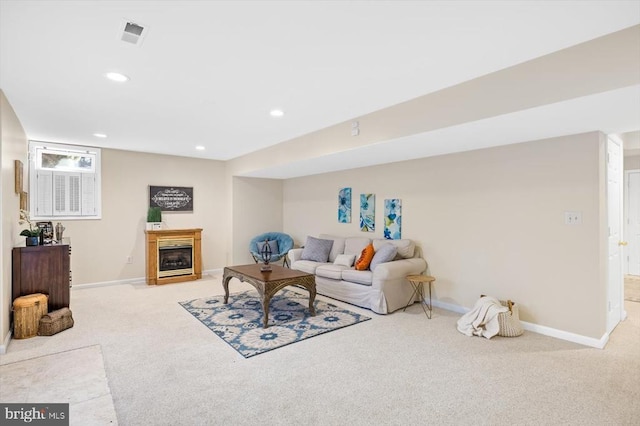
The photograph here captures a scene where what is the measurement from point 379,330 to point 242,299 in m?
2.16

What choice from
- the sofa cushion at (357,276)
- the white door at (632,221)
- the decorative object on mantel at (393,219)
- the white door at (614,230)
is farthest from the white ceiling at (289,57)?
the white door at (632,221)

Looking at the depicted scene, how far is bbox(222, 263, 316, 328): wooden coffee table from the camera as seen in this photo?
3.78m

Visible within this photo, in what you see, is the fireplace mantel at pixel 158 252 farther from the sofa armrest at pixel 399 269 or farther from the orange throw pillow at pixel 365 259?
the sofa armrest at pixel 399 269

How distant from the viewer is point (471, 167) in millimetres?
4215

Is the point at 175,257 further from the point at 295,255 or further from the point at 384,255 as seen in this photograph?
the point at 384,255

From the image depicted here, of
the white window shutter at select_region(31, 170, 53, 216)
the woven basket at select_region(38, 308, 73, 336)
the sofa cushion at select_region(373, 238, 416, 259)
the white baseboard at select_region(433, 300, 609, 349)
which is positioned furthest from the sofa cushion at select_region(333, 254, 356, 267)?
the white window shutter at select_region(31, 170, 53, 216)

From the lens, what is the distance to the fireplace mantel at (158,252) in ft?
19.7

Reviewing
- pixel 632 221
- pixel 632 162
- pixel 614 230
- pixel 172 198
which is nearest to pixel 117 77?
pixel 172 198

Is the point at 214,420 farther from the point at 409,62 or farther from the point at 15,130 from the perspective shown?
the point at 15,130

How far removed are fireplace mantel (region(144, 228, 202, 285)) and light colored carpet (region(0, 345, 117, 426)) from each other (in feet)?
9.67

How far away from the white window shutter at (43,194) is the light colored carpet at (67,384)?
338 centimetres

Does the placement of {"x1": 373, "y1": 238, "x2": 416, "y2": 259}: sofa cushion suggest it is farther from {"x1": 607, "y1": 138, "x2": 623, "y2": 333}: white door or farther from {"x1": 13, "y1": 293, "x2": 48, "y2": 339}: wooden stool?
{"x1": 13, "y1": 293, "x2": 48, "y2": 339}: wooden stool

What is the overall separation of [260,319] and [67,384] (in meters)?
1.89

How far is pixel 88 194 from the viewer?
227 inches
